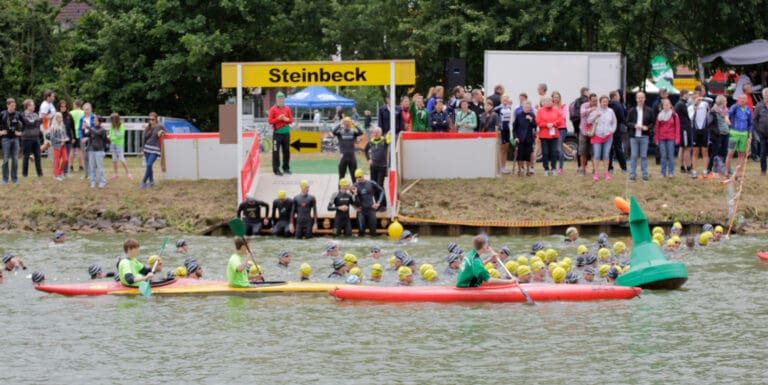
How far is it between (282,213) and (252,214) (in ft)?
2.04

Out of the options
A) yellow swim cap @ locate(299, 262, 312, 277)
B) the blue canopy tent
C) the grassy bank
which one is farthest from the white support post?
the blue canopy tent

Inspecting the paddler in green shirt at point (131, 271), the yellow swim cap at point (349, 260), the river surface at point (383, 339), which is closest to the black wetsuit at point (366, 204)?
the river surface at point (383, 339)

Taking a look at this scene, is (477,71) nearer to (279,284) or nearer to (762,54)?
(762,54)

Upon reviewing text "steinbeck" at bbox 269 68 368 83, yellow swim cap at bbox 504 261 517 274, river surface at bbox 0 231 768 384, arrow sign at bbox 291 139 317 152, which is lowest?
river surface at bbox 0 231 768 384

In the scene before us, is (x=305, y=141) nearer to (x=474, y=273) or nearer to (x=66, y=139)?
(x=66, y=139)

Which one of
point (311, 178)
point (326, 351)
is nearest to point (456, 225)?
point (311, 178)

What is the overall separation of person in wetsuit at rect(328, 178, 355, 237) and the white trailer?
8.66 metres

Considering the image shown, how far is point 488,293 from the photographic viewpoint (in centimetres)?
1811

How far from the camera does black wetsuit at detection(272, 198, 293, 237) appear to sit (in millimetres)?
24859

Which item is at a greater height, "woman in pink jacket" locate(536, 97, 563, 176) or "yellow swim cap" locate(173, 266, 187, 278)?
"woman in pink jacket" locate(536, 97, 563, 176)

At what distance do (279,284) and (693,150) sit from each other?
12133 millimetres

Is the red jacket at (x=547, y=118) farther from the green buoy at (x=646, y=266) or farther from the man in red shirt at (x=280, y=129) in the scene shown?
the green buoy at (x=646, y=266)

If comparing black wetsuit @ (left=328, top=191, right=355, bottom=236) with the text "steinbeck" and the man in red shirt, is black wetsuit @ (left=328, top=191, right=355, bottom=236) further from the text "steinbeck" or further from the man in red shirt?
the man in red shirt

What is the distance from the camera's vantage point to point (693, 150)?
1082 inches
